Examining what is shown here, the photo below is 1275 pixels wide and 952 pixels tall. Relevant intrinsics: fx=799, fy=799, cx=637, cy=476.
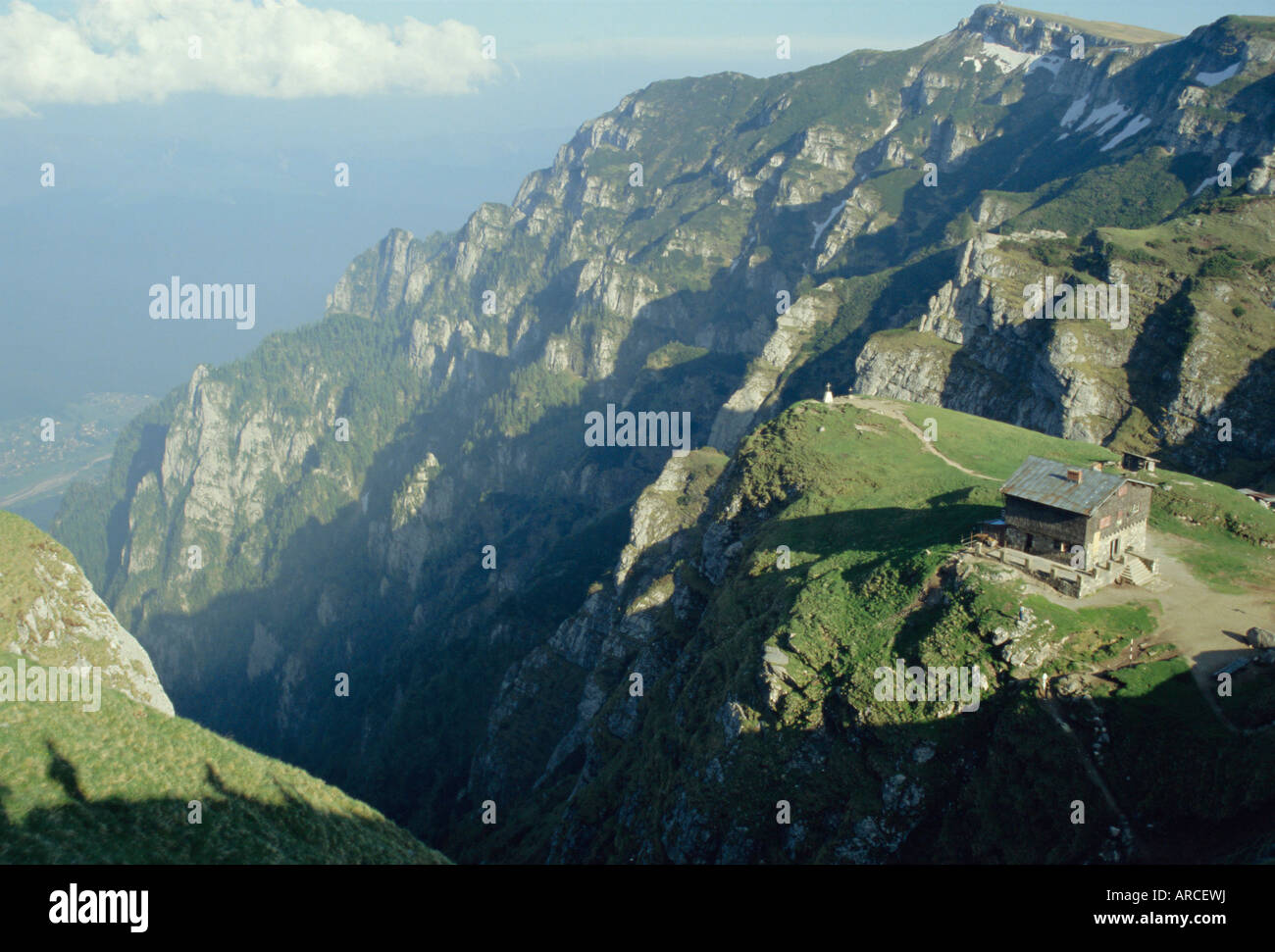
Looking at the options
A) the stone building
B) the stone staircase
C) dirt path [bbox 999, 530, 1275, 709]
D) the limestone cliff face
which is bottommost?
the limestone cliff face

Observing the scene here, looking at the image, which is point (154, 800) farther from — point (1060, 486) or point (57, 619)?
point (1060, 486)

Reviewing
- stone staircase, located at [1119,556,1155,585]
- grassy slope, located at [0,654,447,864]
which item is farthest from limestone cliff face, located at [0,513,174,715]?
stone staircase, located at [1119,556,1155,585]

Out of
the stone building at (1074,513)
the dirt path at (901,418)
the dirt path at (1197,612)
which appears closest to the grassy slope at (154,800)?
the dirt path at (1197,612)

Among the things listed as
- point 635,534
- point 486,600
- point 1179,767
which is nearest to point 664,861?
point 1179,767

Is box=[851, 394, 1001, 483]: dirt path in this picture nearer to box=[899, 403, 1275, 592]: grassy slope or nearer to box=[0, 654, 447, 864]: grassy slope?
box=[899, 403, 1275, 592]: grassy slope
